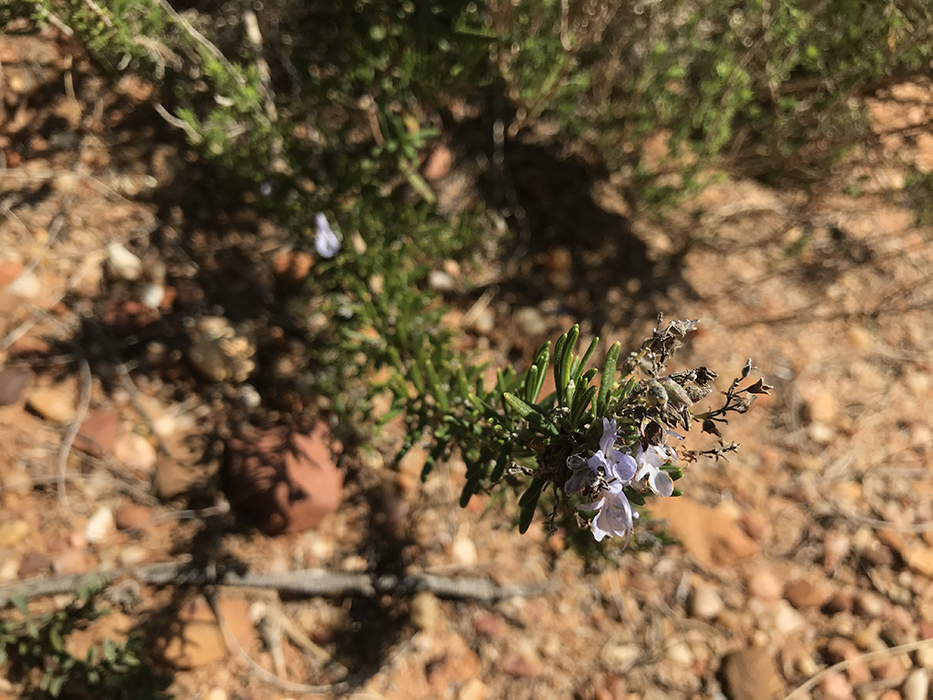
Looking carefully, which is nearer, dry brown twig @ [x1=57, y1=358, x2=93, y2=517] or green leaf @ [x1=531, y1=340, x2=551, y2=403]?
green leaf @ [x1=531, y1=340, x2=551, y2=403]

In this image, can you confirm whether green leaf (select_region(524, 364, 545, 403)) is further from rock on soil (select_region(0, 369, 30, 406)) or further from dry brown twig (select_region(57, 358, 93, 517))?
rock on soil (select_region(0, 369, 30, 406))

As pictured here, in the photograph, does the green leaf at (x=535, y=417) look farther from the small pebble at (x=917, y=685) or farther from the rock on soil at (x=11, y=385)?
the small pebble at (x=917, y=685)

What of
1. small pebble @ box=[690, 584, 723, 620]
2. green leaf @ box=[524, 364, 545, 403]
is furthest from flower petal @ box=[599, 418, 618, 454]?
small pebble @ box=[690, 584, 723, 620]

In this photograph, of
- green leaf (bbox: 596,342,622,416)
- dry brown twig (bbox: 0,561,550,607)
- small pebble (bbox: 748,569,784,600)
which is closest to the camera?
green leaf (bbox: 596,342,622,416)

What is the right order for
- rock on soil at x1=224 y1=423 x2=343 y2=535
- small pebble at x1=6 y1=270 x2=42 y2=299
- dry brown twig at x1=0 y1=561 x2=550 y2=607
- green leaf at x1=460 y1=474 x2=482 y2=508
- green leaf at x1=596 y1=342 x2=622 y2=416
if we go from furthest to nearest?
1. small pebble at x1=6 y1=270 x2=42 y2=299
2. rock on soil at x1=224 y1=423 x2=343 y2=535
3. dry brown twig at x1=0 y1=561 x2=550 y2=607
4. green leaf at x1=460 y1=474 x2=482 y2=508
5. green leaf at x1=596 y1=342 x2=622 y2=416

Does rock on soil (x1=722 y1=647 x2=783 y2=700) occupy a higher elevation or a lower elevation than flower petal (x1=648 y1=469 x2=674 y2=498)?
lower

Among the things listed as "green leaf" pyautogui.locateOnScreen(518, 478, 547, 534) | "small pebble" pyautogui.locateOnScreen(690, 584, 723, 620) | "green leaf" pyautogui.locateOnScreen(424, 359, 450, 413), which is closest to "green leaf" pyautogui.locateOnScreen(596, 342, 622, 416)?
"green leaf" pyautogui.locateOnScreen(518, 478, 547, 534)

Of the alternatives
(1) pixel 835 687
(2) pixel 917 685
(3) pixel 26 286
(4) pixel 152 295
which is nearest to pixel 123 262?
(4) pixel 152 295

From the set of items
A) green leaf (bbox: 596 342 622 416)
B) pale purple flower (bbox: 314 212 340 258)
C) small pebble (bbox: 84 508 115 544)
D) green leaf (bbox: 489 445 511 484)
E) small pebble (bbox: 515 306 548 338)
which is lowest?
small pebble (bbox: 84 508 115 544)

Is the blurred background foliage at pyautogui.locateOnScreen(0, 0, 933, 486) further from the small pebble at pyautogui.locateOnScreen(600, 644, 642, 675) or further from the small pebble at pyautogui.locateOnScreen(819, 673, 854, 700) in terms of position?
the small pebble at pyautogui.locateOnScreen(819, 673, 854, 700)
